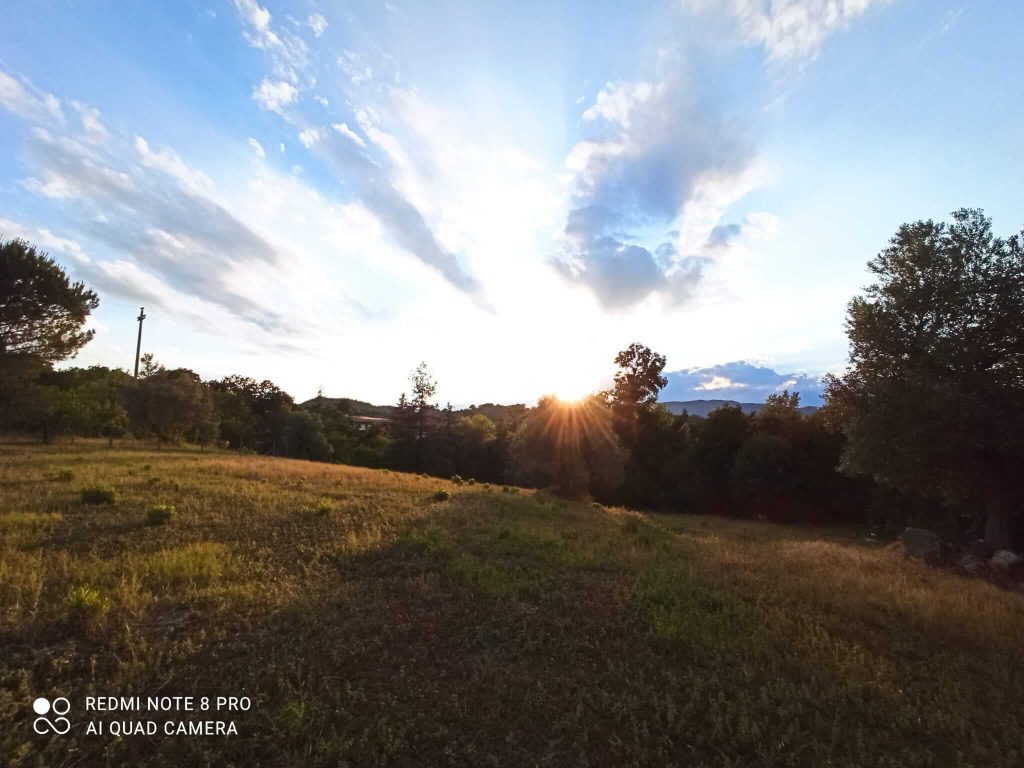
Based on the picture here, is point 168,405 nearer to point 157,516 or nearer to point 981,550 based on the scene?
point 157,516

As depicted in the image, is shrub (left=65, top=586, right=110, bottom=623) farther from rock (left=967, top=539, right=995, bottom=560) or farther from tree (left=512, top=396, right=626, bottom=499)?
tree (left=512, top=396, right=626, bottom=499)

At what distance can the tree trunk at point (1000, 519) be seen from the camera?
18.5m

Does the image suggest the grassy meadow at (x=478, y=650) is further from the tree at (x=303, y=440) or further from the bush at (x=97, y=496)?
the tree at (x=303, y=440)

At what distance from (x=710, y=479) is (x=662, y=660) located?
45493mm

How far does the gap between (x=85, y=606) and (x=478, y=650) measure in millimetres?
5105

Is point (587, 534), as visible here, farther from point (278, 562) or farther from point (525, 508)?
point (278, 562)

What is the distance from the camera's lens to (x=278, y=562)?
387 inches

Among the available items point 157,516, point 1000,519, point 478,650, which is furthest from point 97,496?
point 1000,519

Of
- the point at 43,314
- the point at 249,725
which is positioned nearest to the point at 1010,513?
the point at 249,725

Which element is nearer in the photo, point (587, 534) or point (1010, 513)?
point (587, 534)

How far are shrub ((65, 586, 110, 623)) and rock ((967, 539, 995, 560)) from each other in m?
25.4

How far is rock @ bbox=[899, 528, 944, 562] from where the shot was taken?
19141 mm

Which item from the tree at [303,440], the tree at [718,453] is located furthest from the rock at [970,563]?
the tree at [303,440]

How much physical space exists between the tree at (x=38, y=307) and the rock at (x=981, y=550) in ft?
155
